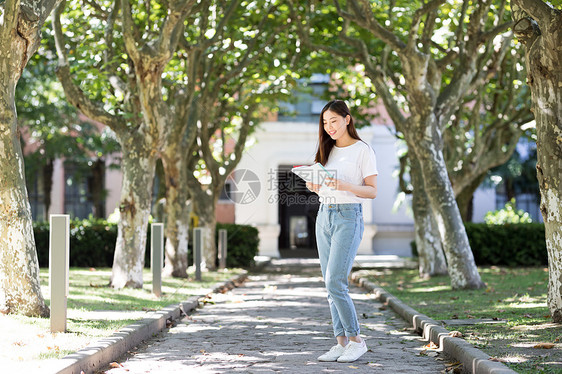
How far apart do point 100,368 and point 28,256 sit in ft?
8.34

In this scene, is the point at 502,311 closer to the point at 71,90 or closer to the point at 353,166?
the point at 353,166

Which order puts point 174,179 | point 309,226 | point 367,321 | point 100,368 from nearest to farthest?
point 100,368 < point 367,321 < point 174,179 < point 309,226

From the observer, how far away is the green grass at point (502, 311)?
19.6ft

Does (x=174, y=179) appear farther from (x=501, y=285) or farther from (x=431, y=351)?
(x=431, y=351)

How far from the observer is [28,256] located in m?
8.30

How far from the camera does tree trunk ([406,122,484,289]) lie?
504 inches

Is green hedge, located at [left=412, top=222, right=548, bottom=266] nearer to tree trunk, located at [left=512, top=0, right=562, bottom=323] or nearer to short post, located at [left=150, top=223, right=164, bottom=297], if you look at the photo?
short post, located at [left=150, top=223, right=164, bottom=297]

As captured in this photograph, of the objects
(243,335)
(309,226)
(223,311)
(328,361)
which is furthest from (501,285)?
(309,226)

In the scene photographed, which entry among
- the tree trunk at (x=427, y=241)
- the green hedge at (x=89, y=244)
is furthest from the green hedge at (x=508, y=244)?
the green hedge at (x=89, y=244)

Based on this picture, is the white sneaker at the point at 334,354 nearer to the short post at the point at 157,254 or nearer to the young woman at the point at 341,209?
the young woman at the point at 341,209

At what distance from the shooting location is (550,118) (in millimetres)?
7770

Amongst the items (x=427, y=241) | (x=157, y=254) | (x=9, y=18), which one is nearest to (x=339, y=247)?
(x=9, y=18)

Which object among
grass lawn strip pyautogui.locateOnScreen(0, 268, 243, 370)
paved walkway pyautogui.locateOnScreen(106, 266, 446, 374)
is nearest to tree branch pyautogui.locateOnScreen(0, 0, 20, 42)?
grass lawn strip pyautogui.locateOnScreen(0, 268, 243, 370)

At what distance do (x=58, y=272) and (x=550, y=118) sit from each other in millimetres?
5038
